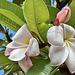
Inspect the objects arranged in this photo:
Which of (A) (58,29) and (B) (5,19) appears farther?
(B) (5,19)

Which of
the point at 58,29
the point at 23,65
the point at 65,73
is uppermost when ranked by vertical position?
the point at 58,29

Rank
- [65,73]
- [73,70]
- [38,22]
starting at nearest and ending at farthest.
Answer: [73,70], [38,22], [65,73]

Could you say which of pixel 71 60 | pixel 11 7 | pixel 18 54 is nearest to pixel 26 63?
pixel 18 54

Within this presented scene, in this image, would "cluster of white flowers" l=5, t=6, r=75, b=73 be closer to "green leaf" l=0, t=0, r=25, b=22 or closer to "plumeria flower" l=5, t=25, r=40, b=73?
"plumeria flower" l=5, t=25, r=40, b=73

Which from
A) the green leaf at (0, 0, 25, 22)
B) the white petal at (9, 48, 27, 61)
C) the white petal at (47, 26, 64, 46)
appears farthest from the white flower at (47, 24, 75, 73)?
the green leaf at (0, 0, 25, 22)

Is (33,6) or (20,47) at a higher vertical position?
(33,6)

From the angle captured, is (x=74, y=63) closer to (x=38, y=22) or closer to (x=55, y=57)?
(x=55, y=57)

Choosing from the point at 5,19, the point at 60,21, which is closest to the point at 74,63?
the point at 60,21

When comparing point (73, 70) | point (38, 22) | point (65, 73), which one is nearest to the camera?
point (73, 70)
